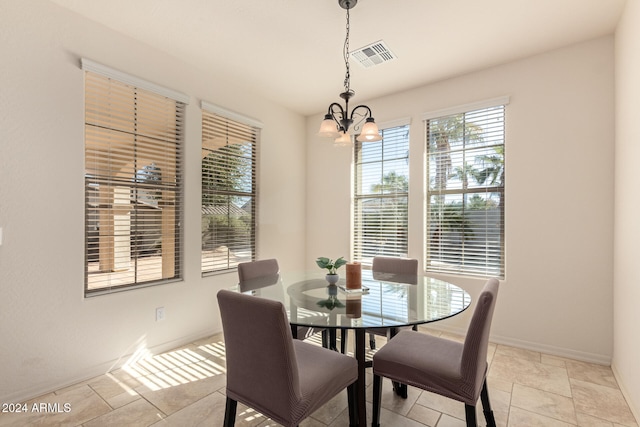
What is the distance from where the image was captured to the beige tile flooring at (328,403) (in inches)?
77.4

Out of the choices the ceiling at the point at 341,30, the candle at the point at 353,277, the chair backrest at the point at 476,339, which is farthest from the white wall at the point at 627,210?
the candle at the point at 353,277

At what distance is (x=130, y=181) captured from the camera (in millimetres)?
2771

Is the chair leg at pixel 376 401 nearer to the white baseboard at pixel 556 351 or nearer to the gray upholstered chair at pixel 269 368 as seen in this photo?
the gray upholstered chair at pixel 269 368

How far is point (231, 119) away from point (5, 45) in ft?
5.98

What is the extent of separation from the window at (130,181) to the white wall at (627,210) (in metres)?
3.52

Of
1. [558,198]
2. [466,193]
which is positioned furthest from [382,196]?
[558,198]

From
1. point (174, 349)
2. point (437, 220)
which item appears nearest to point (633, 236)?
point (437, 220)

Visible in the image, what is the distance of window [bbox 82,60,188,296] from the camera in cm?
255

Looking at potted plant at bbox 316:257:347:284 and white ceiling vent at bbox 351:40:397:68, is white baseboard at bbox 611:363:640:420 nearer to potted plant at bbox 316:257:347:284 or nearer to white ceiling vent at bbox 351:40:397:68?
potted plant at bbox 316:257:347:284

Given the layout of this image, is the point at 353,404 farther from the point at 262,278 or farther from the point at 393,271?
the point at 393,271

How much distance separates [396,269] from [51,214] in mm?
2699

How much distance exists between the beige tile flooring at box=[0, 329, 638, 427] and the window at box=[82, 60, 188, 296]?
2.48 feet

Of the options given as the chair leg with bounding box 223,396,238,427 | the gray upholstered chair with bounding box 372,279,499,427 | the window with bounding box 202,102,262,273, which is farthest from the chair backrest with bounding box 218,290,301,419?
the window with bounding box 202,102,262,273

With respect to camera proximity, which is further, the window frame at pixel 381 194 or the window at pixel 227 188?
the window frame at pixel 381 194
